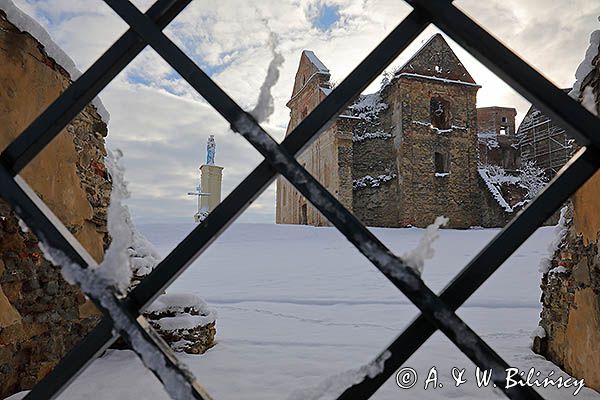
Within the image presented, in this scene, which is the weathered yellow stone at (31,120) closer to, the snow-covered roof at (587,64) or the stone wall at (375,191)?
the snow-covered roof at (587,64)

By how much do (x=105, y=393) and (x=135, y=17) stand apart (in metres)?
2.48

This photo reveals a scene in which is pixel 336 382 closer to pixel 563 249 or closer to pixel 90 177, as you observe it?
pixel 563 249

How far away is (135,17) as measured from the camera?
0.83m

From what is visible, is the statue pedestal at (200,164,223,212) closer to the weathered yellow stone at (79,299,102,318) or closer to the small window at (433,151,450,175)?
the small window at (433,151,450,175)

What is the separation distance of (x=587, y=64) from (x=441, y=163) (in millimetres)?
16486

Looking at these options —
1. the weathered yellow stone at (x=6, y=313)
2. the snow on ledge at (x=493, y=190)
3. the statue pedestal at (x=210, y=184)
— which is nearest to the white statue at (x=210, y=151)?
the statue pedestal at (x=210, y=184)

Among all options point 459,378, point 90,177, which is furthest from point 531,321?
point 90,177

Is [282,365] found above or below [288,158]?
below

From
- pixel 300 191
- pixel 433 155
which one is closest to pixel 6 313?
pixel 300 191

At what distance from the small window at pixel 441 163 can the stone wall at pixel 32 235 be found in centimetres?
1664

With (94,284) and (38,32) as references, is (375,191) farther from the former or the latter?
(94,284)

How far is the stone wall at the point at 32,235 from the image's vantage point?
2.55 meters

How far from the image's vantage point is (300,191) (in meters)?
0.75

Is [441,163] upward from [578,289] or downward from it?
upward
